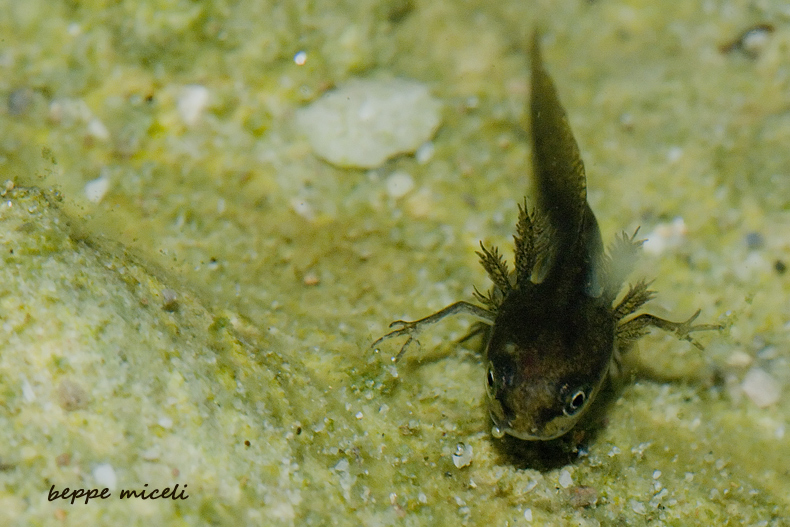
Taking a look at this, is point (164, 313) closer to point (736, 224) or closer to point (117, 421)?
point (117, 421)

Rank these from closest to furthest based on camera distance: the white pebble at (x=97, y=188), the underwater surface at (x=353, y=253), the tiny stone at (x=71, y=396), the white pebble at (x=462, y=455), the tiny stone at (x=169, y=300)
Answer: the tiny stone at (x=71, y=396) < the underwater surface at (x=353, y=253) < the tiny stone at (x=169, y=300) < the white pebble at (x=462, y=455) < the white pebble at (x=97, y=188)

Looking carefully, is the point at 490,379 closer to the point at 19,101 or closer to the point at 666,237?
the point at 666,237

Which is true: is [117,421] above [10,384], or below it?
below

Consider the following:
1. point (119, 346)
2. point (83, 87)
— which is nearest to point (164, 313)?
point (119, 346)

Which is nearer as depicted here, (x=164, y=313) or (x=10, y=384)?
(x=10, y=384)

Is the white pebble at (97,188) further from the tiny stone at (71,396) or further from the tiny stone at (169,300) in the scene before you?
the tiny stone at (71,396)

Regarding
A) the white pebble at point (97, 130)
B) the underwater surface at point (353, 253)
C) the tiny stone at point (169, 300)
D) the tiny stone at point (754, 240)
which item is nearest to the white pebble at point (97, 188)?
the underwater surface at point (353, 253)

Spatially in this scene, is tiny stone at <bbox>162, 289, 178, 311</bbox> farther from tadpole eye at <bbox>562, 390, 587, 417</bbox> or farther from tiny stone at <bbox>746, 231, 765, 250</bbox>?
tiny stone at <bbox>746, 231, 765, 250</bbox>
